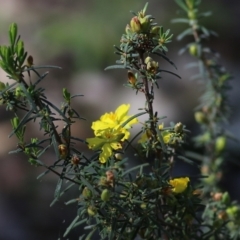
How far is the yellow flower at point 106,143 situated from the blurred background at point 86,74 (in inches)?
63.6

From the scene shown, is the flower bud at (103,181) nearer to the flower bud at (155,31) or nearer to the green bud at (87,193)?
the green bud at (87,193)

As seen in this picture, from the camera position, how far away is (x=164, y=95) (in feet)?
10.1

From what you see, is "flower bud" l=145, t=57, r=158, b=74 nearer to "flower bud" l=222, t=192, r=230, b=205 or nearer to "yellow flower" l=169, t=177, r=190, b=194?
"yellow flower" l=169, t=177, r=190, b=194

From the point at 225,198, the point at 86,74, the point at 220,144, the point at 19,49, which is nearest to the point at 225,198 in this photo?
the point at 225,198

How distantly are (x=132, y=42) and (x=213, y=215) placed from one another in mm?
417

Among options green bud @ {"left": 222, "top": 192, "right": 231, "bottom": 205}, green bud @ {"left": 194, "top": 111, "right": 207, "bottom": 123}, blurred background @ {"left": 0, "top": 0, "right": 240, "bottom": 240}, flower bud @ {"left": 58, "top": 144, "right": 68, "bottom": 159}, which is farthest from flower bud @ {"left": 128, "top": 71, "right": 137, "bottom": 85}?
blurred background @ {"left": 0, "top": 0, "right": 240, "bottom": 240}

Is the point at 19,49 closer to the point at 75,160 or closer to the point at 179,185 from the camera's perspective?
the point at 75,160

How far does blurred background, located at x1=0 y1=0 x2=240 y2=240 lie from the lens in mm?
2619

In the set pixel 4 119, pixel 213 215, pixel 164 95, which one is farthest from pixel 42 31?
pixel 213 215

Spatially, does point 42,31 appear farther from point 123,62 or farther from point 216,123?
point 123,62

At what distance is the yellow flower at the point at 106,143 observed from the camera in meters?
0.88

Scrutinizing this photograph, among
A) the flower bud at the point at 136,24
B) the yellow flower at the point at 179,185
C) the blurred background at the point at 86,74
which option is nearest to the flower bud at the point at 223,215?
the yellow flower at the point at 179,185

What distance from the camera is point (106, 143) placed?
893 mm

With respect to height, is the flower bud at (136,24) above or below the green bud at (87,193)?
above
